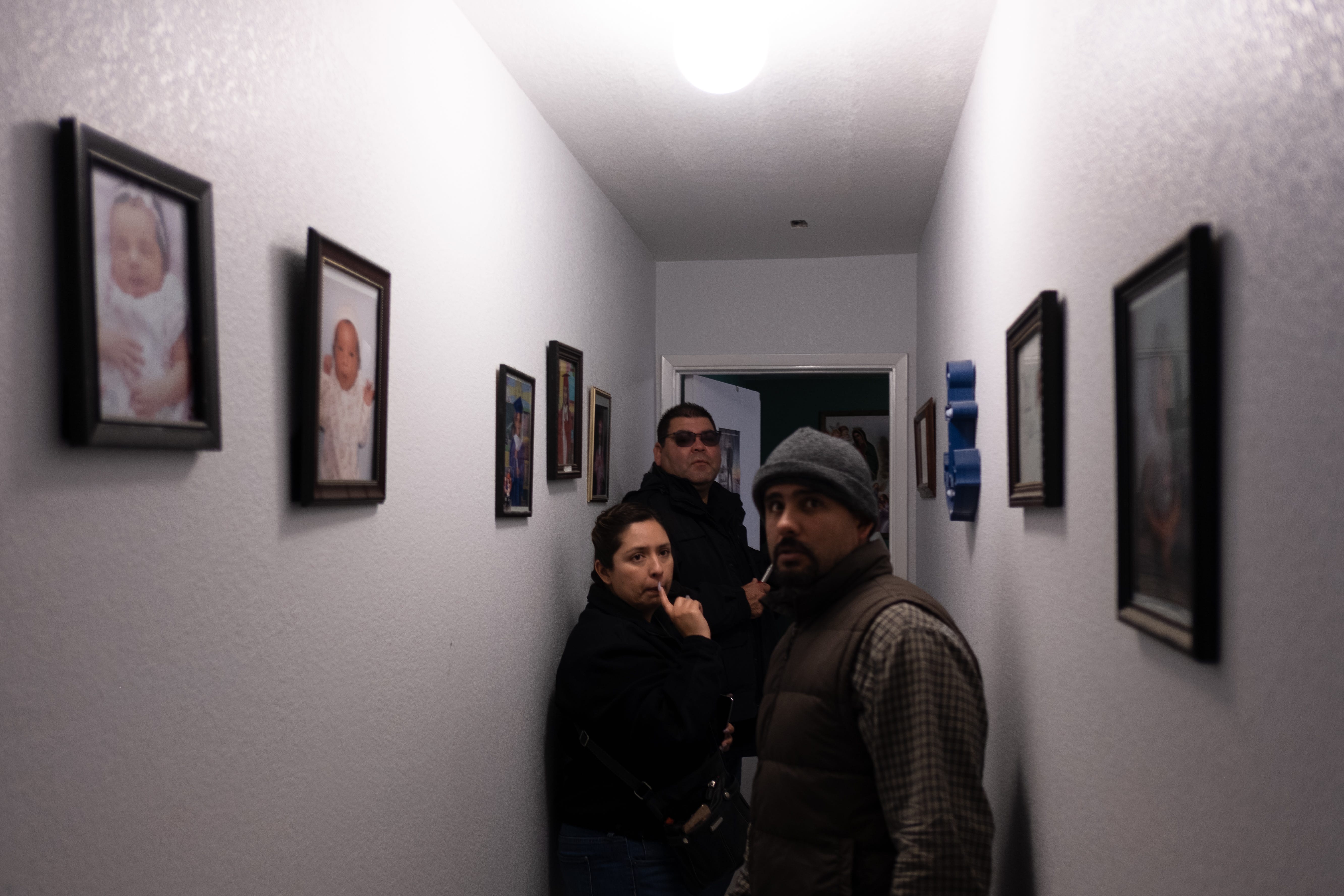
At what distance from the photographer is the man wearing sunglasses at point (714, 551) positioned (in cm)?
338

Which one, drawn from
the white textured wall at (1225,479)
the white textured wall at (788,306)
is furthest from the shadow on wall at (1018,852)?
the white textured wall at (788,306)

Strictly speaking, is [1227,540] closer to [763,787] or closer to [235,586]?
[763,787]

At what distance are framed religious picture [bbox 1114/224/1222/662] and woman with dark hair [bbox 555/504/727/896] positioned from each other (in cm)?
148

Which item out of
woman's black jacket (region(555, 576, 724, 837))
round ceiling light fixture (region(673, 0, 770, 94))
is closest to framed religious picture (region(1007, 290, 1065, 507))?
round ceiling light fixture (region(673, 0, 770, 94))

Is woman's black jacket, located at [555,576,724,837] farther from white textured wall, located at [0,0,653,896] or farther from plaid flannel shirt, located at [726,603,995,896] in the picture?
plaid flannel shirt, located at [726,603,995,896]

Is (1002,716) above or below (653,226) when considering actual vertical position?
below

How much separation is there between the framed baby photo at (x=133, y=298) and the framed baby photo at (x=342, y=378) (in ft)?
0.82

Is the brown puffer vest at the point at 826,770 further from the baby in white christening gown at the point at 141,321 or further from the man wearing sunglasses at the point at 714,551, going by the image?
the man wearing sunglasses at the point at 714,551

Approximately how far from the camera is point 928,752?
1340 mm

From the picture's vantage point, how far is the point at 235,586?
1325 mm

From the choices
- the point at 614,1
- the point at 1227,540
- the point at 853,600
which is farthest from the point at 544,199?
the point at 1227,540

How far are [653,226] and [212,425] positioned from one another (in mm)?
3102

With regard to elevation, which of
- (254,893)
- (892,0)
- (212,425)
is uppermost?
(892,0)

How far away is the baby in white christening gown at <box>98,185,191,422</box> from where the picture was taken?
106 centimetres
